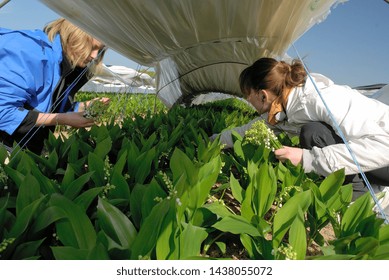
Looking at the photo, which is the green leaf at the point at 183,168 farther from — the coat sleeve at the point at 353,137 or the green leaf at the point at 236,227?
the coat sleeve at the point at 353,137

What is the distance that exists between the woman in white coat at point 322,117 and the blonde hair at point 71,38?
1.39 m

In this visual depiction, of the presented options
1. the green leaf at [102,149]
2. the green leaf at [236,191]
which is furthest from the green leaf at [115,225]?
the green leaf at [102,149]

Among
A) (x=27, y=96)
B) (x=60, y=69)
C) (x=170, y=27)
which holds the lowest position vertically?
(x=27, y=96)

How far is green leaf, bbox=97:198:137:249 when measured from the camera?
2.93 feet

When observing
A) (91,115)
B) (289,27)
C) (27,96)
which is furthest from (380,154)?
(27,96)

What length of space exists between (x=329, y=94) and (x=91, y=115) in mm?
1767

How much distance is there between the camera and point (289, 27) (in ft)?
9.64

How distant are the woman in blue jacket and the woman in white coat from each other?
1406 millimetres

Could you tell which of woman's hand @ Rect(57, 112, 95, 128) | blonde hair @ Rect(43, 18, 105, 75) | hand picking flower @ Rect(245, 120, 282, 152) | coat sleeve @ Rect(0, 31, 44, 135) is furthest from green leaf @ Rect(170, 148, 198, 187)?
blonde hair @ Rect(43, 18, 105, 75)

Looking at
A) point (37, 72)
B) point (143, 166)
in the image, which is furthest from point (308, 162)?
point (37, 72)

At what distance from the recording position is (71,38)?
8.37 feet
